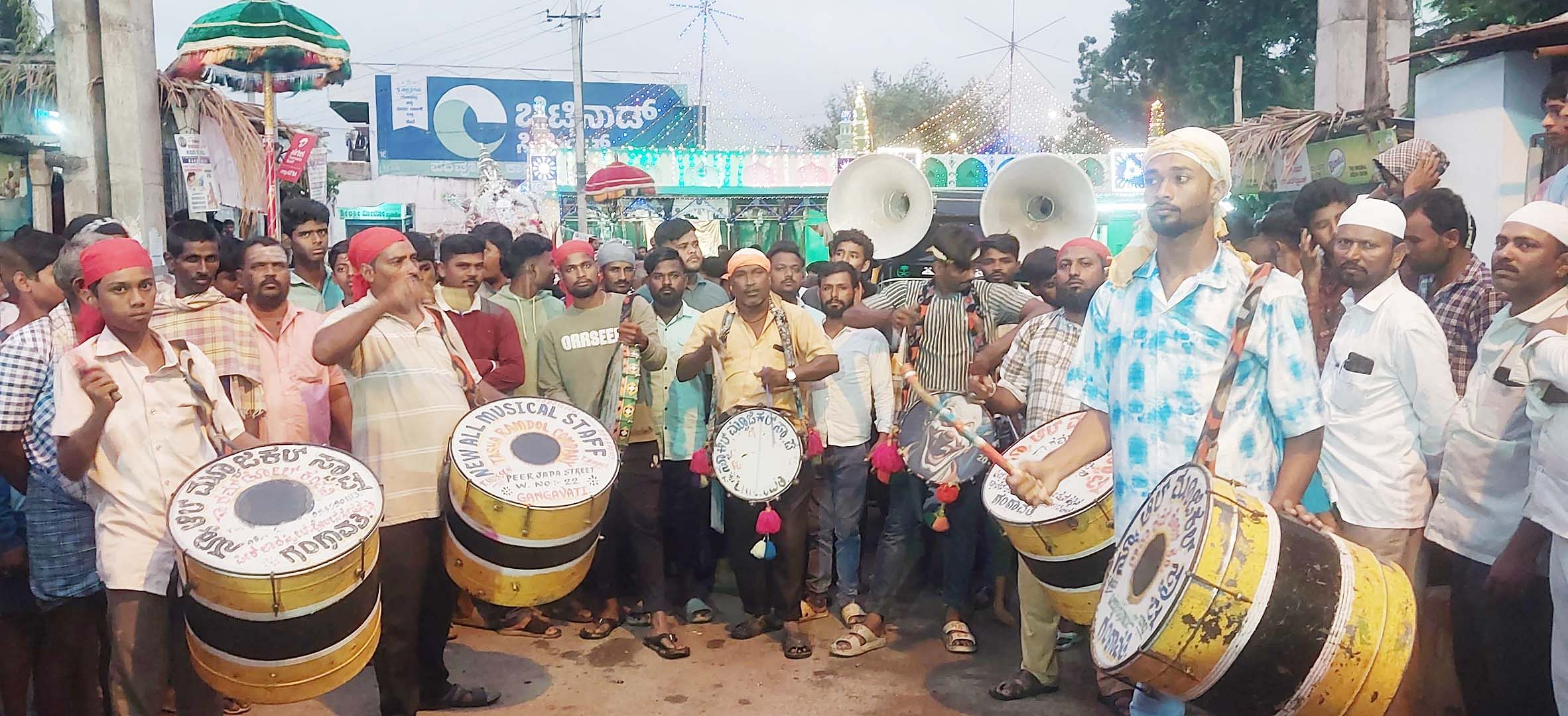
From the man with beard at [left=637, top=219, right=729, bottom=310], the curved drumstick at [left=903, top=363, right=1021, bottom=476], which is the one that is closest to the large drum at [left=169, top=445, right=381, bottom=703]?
the curved drumstick at [left=903, top=363, right=1021, bottom=476]

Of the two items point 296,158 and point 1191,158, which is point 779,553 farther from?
point 296,158

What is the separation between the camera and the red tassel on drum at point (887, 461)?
17.2 feet

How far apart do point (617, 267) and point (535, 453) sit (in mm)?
2097

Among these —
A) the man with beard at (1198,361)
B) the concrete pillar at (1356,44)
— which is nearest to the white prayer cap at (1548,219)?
the man with beard at (1198,361)

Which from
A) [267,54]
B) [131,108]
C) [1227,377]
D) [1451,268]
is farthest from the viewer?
[267,54]

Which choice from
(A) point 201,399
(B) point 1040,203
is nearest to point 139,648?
(A) point 201,399

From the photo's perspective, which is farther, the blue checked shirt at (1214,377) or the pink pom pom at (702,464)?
the pink pom pom at (702,464)

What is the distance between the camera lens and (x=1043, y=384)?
199 inches

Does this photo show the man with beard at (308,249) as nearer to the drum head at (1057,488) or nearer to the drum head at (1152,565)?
the drum head at (1057,488)

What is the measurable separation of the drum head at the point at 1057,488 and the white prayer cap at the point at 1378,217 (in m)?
1.19

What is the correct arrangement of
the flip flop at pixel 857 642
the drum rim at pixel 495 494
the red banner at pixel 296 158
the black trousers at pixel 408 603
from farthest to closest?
the red banner at pixel 296 158, the flip flop at pixel 857 642, the black trousers at pixel 408 603, the drum rim at pixel 495 494

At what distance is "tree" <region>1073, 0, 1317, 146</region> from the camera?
27.0 m

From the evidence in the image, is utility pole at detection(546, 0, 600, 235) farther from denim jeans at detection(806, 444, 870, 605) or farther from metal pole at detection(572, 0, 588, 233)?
denim jeans at detection(806, 444, 870, 605)

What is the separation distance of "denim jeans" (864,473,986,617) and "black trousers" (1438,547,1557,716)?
88.4 inches
